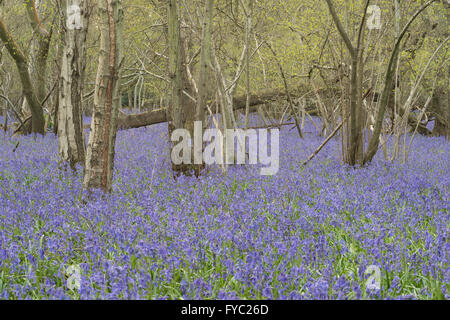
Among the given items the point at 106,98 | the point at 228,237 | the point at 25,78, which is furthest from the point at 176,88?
the point at 25,78

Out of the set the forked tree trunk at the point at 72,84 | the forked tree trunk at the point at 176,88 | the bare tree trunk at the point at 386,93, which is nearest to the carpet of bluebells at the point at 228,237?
the forked tree trunk at the point at 176,88

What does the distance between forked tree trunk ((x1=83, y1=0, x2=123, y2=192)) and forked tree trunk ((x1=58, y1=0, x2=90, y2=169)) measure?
2.38 meters

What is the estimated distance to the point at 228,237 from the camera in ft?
12.9

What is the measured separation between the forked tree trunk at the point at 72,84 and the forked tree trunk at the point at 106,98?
238cm

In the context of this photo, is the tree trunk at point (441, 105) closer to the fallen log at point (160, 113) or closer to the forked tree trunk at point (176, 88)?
the fallen log at point (160, 113)

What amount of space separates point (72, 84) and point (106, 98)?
2.74 m

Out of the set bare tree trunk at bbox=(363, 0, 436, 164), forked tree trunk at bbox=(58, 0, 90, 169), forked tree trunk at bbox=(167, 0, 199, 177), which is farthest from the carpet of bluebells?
bare tree trunk at bbox=(363, 0, 436, 164)

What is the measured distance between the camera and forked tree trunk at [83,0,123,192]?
5.55 m

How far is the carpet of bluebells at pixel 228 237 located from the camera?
303cm

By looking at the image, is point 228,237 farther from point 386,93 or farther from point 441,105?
point 441,105

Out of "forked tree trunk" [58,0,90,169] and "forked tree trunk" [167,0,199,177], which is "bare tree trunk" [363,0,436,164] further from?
"forked tree trunk" [58,0,90,169]

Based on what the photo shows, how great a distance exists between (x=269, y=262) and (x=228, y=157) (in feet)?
17.1
